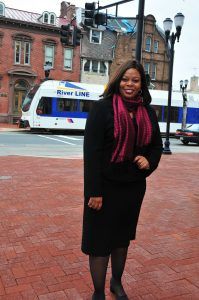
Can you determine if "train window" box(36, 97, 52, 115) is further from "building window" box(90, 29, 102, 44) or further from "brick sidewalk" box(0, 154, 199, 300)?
"brick sidewalk" box(0, 154, 199, 300)

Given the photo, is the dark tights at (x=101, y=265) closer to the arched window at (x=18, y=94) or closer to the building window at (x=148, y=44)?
the arched window at (x=18, y=94)

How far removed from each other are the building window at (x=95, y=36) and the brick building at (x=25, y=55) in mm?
2537

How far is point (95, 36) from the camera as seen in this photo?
3684cm

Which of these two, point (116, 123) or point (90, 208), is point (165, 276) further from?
point (116, 123)

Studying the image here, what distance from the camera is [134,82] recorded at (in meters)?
2.83

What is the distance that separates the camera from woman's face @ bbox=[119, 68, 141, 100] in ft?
9.24

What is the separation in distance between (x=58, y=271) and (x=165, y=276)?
1043 mm

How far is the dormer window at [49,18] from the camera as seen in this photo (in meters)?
33.9

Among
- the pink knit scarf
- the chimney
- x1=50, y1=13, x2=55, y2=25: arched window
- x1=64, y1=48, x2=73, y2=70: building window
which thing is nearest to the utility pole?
the pink knit scarf

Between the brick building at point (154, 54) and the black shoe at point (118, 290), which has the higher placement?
the brick building at point (154, 54)

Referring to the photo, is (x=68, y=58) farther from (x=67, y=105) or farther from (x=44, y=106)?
(x=44, y=106)

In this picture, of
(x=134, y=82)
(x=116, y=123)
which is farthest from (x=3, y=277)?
(x=134, y=82)

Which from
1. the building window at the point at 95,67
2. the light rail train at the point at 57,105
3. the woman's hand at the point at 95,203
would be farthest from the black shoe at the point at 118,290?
the building window at the point at 95,67

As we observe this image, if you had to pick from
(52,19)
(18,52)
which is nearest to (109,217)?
(18,52)
